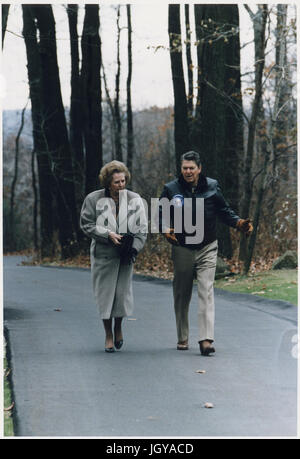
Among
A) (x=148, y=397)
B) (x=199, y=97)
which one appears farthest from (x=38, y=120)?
(x=148, y=397)

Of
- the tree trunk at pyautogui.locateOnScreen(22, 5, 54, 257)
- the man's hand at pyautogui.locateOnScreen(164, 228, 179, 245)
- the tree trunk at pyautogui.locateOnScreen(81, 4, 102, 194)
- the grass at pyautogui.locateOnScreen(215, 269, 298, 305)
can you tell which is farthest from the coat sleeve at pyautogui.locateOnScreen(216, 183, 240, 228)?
the tree trunk at pyautogui.locateOnScreen(22, 5, 54, 257)

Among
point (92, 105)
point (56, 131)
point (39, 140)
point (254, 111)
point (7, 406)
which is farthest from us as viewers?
point (39, 140)

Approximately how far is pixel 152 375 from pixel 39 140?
24.1 metres

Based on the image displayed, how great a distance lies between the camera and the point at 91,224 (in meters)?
9.36

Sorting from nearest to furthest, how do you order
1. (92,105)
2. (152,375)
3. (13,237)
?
(152,375), (92,105), (13,237)

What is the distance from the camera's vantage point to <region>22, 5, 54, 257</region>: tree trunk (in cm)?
3041

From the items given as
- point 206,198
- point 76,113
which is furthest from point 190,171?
point 76,113

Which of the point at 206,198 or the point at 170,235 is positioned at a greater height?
the point at 206,198

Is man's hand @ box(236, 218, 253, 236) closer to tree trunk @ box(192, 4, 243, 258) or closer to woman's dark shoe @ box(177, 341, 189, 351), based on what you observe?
woman's dark shoe @ box(177, 341, 189, 351)

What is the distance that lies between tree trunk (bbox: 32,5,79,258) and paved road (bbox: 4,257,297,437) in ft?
53.5

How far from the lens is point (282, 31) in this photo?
17.9 meters

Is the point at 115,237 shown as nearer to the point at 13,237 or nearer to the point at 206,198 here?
the point at 206,198

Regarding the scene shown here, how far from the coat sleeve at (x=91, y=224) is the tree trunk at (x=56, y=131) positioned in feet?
65.6

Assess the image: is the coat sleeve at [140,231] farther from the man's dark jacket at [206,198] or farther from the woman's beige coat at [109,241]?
the man's dark jacket at [206,198]
